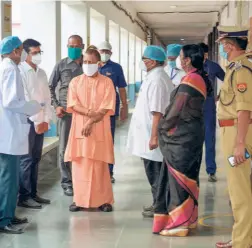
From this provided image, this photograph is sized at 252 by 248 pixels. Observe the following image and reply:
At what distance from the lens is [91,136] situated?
510 centimetres

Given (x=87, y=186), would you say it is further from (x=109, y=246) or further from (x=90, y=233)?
(x=109, y=246)

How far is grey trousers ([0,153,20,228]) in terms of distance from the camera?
4.35 m

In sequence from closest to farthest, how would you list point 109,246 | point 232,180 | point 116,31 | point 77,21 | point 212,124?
point 232,180 → point 109,246 → point 212,124 → point 77,21 → point 116,31

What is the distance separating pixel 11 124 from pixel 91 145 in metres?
1.02

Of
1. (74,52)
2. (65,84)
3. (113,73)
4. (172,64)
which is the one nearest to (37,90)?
(65,84)

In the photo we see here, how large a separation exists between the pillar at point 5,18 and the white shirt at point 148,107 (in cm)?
171

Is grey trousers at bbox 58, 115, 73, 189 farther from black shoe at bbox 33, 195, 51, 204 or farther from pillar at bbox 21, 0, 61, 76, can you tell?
pillar at bbox 21, 0, 61, 76

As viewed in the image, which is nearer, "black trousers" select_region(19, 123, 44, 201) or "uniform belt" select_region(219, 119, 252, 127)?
"uniform belt" select_region(219, 119, 252, 127)

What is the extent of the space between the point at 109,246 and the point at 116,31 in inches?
398

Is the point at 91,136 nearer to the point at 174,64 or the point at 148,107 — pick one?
the point at 148,107

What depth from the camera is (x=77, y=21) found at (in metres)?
9.20

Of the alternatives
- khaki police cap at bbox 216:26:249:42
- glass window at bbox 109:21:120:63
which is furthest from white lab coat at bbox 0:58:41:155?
glass window at bbox 109:21:120:63

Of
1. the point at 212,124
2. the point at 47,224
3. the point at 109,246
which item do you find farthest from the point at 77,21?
the point at 109,246

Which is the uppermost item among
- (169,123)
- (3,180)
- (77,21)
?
(77,21)
